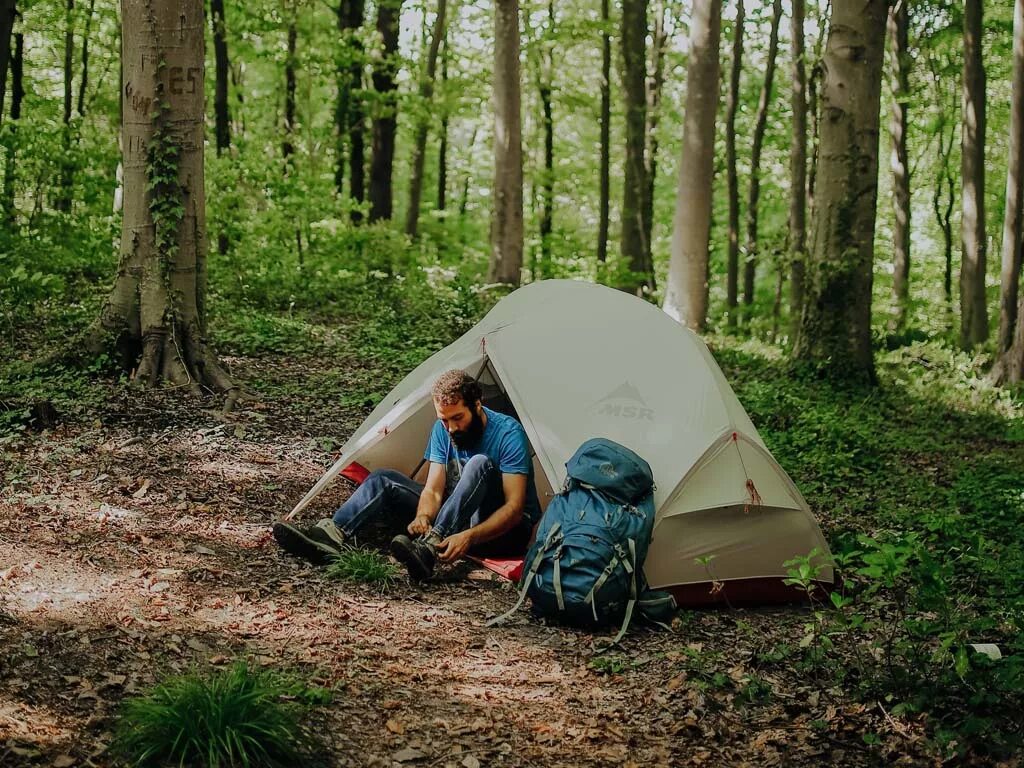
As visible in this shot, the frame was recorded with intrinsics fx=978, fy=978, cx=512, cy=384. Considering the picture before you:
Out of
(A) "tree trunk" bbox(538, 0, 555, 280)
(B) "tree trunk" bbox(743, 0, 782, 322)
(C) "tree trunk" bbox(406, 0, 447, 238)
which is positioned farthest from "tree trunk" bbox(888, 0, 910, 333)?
(C) "tree trunk" bbox(406, 0, 447, 238)

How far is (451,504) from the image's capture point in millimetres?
5652

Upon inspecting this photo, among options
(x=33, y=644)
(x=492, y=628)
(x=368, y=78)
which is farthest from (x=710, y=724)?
(x=368, y=78)

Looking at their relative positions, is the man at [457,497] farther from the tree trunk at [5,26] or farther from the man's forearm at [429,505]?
the tree trunk at [5,26]

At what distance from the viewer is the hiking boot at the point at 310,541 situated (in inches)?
215

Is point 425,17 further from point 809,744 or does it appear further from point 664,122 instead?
point 809,744

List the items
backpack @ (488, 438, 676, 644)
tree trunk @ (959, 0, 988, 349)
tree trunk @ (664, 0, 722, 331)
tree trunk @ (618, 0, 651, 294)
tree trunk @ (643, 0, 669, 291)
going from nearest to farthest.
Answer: backpack @ (488, 438, 676, 644)
tree trunk @ (664, 0, 722, 331)
tree trunk @ (959, 0, 988, 349)
tree trunk @ (618, 0, 651, 294)
tree trunk @ (643, 0, 669, 291)

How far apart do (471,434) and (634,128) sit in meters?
11.4

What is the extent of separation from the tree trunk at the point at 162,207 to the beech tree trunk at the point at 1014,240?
8.67 metres

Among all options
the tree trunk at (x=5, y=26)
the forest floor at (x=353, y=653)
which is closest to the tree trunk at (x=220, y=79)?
the tree trunk at (x=5, y=26)

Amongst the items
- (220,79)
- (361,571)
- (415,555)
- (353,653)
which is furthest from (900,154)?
(353,653)

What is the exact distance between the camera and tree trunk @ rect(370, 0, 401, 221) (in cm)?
1745

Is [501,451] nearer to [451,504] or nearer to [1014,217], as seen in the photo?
[451,504]

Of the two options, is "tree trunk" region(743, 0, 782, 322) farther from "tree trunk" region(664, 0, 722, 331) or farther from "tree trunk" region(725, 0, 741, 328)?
"tree trunk" region(664, 0, 722, 331)

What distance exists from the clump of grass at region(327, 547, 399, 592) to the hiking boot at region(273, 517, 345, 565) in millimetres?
74
